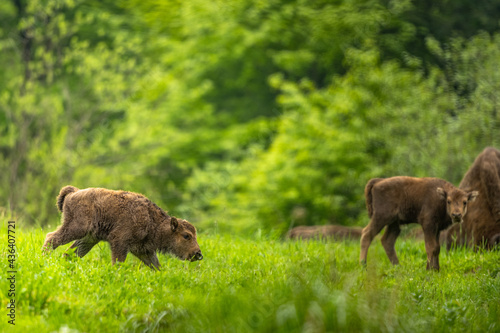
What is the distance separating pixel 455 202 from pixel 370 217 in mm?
1409

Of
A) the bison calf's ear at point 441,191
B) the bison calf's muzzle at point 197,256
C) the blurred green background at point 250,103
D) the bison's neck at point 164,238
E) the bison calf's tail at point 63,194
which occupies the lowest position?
the blurred green background at point 250,103

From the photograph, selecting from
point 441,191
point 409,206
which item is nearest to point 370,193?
point 409,206

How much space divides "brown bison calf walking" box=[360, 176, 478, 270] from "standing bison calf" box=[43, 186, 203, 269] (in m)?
2.97

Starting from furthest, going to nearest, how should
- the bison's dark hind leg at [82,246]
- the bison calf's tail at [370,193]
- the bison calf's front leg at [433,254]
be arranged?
the bison calf's tail at [370,193], the bison calf's front leg at [433,254], the bison's dark hind leg at [82,246]

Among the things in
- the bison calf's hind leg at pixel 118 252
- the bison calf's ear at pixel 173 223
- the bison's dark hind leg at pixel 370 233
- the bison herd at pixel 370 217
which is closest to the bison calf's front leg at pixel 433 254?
the bison herd at pixel 370 217

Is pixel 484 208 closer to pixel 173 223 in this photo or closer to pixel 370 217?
pixel 370 217

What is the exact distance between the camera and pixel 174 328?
5.89 m

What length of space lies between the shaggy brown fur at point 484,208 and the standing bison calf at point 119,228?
540cm

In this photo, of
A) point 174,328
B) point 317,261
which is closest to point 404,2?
point 317,261

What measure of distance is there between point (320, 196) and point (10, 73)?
45.5 feet

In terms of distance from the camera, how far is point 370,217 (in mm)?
10219

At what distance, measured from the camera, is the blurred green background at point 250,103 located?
21000mm

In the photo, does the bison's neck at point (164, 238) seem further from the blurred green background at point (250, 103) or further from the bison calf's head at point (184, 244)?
the blurred green background at point (250, 103)

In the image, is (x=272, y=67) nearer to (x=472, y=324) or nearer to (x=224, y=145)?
(x=224, y=145)
